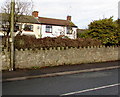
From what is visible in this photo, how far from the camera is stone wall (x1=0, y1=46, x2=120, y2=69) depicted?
10938 millimetres

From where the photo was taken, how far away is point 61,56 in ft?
41.5

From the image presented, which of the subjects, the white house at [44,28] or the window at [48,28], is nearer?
the white house at [44,28]

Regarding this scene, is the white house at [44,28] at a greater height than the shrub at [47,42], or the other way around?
the white house at [44,28]

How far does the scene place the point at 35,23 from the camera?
26984 millimetres

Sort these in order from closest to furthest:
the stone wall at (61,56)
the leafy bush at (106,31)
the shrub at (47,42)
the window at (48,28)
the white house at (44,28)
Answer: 1. the stone wall at (61,56)
2. the shrub at (47,42)
3. the leafy bush at (106,31)
4. the white house at (44,28)
5. the window at (48,28)

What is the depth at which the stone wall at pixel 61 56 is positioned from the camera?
10938 millimetres

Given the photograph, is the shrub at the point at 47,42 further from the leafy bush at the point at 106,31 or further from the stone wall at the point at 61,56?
the leafy bush at the point at 106,31

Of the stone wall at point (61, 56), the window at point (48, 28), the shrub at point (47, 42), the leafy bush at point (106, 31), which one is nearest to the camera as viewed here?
the stone wall at point (61, 56)

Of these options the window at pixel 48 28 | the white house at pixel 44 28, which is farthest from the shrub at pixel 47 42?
the window at pixel 48 28

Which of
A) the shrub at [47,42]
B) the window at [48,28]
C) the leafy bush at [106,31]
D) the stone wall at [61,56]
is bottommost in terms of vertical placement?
the stone wall at [61,56]

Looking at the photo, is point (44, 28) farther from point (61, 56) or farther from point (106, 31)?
point (61, 56)

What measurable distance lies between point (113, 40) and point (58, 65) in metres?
7.42

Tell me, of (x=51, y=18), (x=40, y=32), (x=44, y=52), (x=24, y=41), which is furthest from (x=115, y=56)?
(x=51, y=18)

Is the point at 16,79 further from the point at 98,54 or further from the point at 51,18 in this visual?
the point at 51,18
